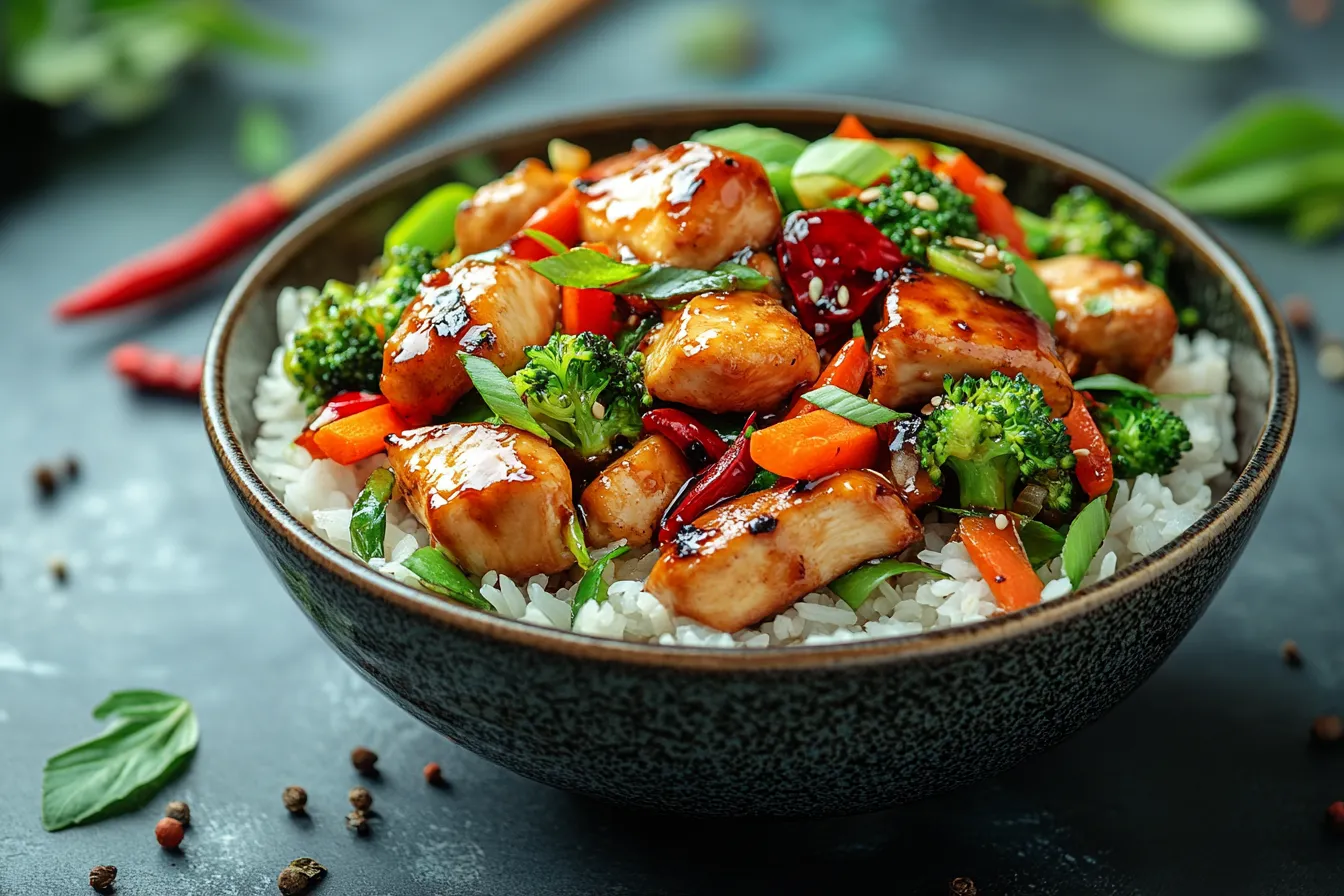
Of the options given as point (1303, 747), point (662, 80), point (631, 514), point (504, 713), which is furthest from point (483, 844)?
point (662, 80)

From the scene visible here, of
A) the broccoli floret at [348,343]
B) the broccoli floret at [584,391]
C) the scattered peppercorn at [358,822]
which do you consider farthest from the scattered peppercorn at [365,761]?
the broccoli floret at [584,391]

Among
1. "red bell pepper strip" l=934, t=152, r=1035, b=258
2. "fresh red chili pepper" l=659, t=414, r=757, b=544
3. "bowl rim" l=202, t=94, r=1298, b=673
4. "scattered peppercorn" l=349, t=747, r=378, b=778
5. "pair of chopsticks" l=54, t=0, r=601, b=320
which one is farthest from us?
"pair of chopsticks" l=54, t=0, r=601, b=320

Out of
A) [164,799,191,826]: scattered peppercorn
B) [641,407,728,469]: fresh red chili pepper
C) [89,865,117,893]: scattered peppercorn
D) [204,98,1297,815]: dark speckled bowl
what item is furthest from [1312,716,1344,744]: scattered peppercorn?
[89,865,117,893]: scattered peppercorn

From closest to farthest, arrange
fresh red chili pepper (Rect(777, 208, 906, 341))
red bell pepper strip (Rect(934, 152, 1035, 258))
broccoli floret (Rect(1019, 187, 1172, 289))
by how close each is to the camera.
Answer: fresh red chili pepper (Rect(777, 208, 906, 341)), red bell pepper strip (Rect(934, 152, 1035, 258)), broccoli floret (Rect(1019, 187, 1172, 289))

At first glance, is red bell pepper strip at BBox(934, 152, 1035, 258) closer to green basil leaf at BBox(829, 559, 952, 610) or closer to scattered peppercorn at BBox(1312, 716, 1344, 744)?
green basil leaf at BBox(829, 559, 952, 610)

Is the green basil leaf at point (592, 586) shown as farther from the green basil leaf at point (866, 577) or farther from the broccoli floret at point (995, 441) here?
the broccoli floret at point (995, 441)

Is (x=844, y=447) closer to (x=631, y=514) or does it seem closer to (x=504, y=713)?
(x=631, y=514)

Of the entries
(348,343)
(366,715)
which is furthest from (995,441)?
(366,715)

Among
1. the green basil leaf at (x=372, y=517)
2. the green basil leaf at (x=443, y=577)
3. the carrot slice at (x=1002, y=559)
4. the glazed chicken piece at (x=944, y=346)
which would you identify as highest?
the glazed chicken piece at (x=944, y=346)
